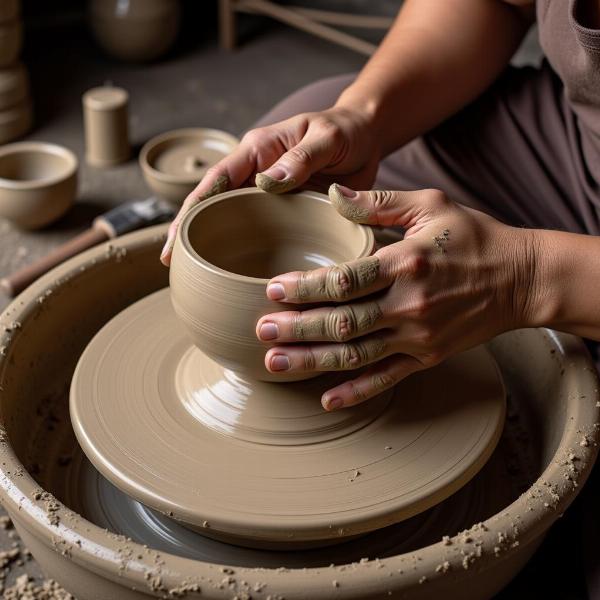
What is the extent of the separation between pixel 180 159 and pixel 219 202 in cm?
157

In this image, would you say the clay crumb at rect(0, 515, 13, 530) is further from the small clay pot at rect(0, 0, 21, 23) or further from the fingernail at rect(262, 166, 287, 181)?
the small clay pot at rect(0, 0, 21, 23)

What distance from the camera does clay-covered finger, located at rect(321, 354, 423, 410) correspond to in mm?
1158

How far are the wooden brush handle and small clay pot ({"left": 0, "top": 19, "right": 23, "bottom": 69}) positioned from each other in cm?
94

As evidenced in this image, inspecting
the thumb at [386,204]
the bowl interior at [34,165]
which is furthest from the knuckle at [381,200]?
the bowl interior at [34,165]

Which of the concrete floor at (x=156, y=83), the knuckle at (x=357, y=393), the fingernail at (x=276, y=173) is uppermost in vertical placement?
the fingernail at (x=276, y=173)

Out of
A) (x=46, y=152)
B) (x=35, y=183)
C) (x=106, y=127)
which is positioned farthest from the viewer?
(x=106, y=127)

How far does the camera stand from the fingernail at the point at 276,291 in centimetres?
106

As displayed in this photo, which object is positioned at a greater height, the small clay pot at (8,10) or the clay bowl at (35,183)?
the small clay pot at (8,10)

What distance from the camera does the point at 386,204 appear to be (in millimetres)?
1171

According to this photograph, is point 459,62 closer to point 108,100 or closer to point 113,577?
point 113,577

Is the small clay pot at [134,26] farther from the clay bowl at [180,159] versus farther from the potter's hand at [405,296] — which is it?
the potter's hand at [405,296]

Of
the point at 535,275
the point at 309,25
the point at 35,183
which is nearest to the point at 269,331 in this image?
the point at 535,275

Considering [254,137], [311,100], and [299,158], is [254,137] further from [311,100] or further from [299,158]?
[311,100]

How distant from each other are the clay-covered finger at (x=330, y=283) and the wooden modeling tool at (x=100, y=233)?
1266mm
